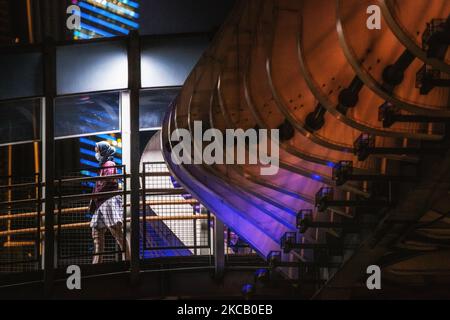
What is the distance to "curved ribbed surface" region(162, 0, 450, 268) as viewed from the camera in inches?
165

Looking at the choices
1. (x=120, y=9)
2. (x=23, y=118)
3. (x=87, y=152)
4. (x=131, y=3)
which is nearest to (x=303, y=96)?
(x=23, y=118)

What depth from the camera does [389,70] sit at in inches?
168

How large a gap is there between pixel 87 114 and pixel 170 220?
4.41 ft

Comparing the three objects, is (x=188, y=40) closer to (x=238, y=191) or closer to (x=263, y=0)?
(x=238, y=191)

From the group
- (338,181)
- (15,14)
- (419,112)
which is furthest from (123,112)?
(419,112)

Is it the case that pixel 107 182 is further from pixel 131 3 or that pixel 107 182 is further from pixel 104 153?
pixel 131 3

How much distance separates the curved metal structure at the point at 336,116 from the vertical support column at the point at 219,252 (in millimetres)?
1283

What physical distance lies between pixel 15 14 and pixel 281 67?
8.02 metres

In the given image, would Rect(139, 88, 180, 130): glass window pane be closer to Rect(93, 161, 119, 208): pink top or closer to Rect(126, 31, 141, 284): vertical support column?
Rect(126, 31, 141, 284): vertical support column

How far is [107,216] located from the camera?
358 inches

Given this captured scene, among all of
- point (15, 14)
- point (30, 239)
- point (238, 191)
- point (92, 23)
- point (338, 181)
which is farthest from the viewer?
point (92, 23)

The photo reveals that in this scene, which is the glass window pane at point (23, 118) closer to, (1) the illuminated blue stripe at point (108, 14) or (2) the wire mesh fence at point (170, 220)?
(2) the wire mesh fence at point (170, 220)

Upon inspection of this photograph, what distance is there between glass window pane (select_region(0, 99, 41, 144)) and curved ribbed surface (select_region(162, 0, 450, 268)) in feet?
6.27

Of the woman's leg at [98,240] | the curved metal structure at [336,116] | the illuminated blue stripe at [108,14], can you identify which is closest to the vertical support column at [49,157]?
the woman's leg at [98,240]
